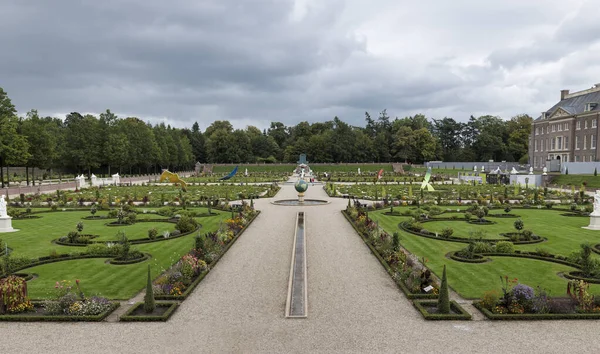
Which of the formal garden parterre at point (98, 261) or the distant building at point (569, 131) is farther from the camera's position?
the distant building at point (569, 131)

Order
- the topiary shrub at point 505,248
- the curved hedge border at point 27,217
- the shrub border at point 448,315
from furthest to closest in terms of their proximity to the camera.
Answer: the curved hedge border at point 27,217, the topiary shrub at point 505,248, the shrub border at point 448,315

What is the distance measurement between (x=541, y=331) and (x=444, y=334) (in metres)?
2.79

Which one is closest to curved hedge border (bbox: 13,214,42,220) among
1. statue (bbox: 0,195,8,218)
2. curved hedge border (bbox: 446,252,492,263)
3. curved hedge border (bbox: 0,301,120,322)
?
statue (bbox: 0,195,8,218)

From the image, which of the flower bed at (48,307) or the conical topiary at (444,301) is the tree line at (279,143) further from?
the conical topiary at (444,301)

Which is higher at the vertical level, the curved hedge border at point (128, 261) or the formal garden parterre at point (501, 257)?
the formal garden parterre at point (501, 257)

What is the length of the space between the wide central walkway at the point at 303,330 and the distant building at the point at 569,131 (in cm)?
8421

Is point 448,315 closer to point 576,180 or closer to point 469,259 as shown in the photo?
point 469,259

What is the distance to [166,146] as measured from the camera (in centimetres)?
10594

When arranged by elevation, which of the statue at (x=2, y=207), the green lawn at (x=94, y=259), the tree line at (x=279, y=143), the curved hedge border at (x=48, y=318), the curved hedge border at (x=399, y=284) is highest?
the tree line at (x=279, y=143)

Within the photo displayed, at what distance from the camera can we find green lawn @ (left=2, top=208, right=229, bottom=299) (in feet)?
51.5

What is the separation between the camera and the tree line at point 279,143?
82.1 m

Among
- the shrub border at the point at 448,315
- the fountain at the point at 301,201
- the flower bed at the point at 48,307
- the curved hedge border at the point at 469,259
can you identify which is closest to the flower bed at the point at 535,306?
the shrub border at the point at 448,315

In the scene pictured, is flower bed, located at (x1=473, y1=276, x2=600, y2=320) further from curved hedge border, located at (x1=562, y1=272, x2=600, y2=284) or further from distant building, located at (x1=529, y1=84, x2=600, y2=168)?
distant building, located at (x1=529, y1=84, x2=600, y2=168)

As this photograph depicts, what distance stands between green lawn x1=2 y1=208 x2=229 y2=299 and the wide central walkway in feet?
9.56
